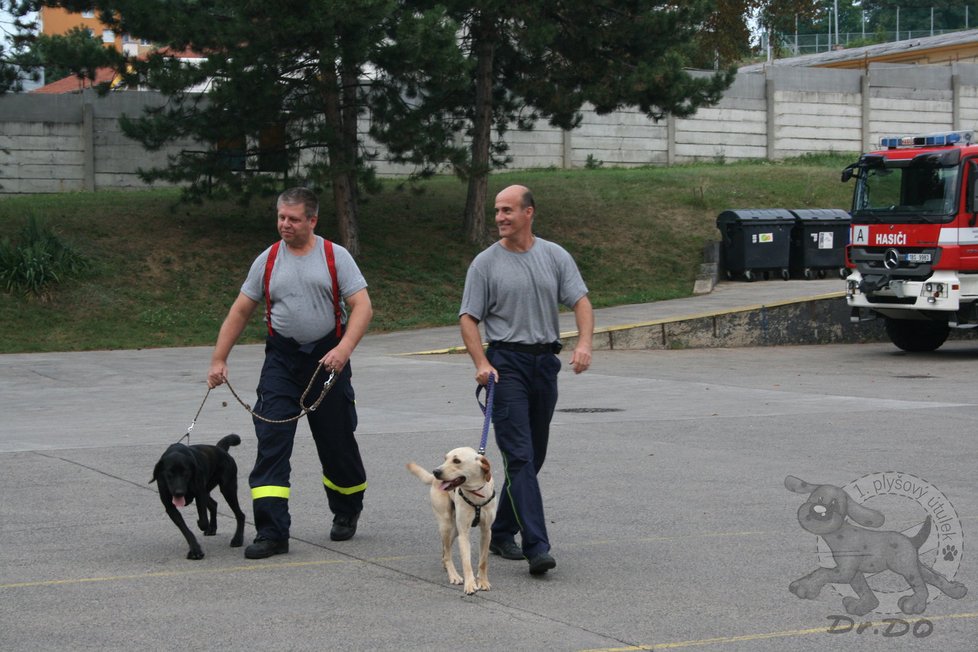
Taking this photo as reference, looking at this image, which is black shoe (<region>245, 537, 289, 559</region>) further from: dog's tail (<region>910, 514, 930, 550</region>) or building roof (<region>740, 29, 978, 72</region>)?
building roof (<region>740, 29, 978, 72</region>)

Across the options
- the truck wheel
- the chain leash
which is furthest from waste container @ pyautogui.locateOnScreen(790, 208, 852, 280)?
the chain leash

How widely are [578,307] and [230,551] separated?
231 cm

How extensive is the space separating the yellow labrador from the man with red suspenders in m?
0.97

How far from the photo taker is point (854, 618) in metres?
5.48

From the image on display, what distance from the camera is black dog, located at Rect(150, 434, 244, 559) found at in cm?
664

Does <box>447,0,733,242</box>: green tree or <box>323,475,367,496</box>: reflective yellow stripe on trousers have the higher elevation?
<box>447,0,733,242</box>: green tree

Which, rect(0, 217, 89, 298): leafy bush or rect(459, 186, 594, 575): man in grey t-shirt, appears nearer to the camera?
rect(459, 186, 594, 575): man in grey t-shirt

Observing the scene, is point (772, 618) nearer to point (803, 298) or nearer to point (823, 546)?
point (823, 546)

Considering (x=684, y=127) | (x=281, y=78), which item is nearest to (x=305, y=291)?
(x=281, y=78)

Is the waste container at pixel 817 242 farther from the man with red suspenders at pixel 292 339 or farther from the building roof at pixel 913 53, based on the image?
the building roof at pixel 913 53

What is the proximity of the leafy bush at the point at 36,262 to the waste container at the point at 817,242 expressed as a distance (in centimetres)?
1463

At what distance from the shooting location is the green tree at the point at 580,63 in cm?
2588

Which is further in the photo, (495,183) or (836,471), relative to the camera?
(495,183)

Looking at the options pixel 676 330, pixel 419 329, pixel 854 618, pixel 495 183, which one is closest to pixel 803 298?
pixel 676 330
